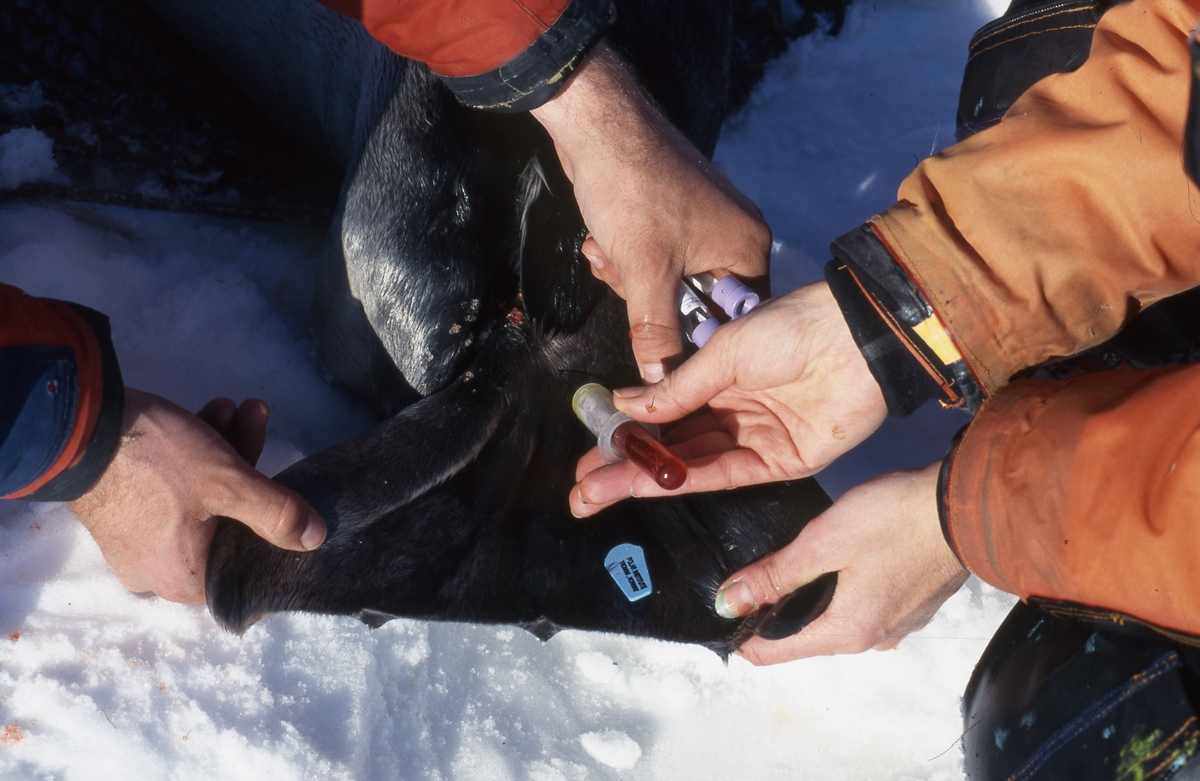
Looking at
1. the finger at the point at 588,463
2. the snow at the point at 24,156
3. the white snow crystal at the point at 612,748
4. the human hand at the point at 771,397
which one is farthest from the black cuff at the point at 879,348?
the snow at the point at 24,156

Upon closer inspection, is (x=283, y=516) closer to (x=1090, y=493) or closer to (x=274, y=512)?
(x=274, y=512)

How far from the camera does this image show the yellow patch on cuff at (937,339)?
1.29 metres

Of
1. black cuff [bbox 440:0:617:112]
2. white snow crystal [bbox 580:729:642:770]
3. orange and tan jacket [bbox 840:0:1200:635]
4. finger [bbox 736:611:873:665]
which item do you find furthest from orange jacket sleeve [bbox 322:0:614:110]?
white snow crystal [bbox 580:729:642:770]

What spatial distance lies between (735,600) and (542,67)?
106cm

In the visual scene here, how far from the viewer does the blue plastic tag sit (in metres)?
1.51

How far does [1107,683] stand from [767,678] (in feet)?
2.59

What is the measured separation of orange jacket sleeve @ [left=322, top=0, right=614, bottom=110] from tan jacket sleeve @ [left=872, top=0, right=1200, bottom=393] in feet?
2.15

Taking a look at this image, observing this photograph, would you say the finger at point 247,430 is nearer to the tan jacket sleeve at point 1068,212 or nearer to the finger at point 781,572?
the finger at point 781,572

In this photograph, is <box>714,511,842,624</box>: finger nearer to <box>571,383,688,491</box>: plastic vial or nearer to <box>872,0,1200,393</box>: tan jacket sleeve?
<box>571,383,688,491</box>: plastic vial

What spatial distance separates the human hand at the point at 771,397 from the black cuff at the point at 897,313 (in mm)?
118

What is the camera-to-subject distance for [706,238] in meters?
1.58

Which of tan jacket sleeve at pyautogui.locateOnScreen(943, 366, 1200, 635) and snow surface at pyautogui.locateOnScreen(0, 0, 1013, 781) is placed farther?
snow surface at pyautogui.locateOnScreen(0, 0, 1013, 781)

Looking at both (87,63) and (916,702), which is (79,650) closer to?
(87,63)

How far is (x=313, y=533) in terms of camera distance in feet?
4.76
